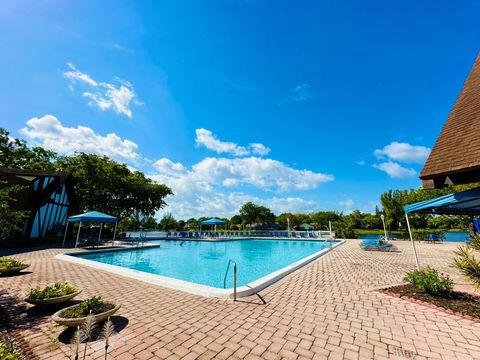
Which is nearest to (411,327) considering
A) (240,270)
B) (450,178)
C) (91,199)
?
(450,178)

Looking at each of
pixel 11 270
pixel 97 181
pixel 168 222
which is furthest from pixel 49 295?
pixel 168 222

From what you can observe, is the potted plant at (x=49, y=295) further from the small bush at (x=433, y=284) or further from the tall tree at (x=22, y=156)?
the tall tree at (x=22, y=156)

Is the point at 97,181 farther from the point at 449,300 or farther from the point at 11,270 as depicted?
the point at 449,300

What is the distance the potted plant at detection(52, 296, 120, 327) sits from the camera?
330 cm

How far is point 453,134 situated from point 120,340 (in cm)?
855

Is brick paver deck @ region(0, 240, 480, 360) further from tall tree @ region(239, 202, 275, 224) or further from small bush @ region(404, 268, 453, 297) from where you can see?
tall tree @ region(239, 202, 275, 224)

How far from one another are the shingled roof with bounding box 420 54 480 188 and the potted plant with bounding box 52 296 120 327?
7.57 m

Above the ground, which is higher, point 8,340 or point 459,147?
point 459,147

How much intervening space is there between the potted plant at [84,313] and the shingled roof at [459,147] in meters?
7.57

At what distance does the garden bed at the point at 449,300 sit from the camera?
13.7 ft

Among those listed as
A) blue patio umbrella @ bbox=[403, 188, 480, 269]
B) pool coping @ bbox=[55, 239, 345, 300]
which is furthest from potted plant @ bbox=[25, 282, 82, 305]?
blue patio umbrella @ bbox=[403, 188, 480, 269]

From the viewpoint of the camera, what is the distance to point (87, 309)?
3609 millimetres

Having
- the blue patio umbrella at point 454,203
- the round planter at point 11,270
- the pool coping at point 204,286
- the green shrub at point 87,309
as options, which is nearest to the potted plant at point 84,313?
the green shrub at point 87,309

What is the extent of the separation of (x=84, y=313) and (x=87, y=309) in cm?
7
